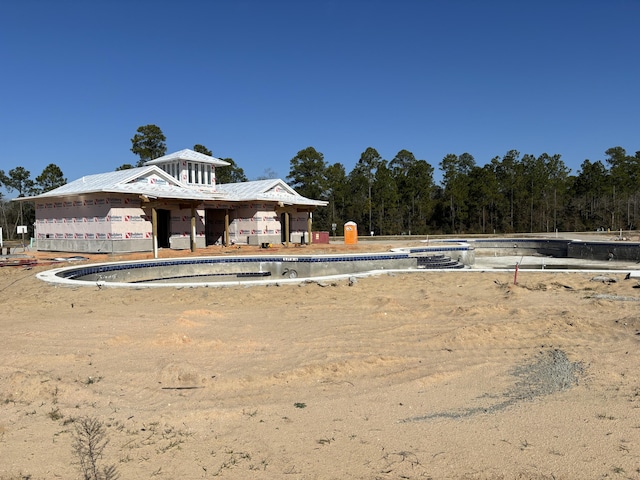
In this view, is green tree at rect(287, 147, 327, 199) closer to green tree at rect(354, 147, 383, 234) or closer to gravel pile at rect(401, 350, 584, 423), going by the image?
green tree at rect(354, 147, 383, 234)

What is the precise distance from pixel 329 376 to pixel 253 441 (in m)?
1.96

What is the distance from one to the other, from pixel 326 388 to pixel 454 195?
54.3m

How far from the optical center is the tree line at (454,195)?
54.5 metres

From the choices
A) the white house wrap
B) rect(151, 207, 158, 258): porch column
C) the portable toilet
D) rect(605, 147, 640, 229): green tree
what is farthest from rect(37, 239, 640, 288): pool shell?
rect(605, 147, 640, 229): green tree

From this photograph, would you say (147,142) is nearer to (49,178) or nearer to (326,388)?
(49,178)

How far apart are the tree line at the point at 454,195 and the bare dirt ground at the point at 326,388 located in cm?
4462

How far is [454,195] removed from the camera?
5703 centimetres

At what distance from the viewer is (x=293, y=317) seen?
9.48 metres

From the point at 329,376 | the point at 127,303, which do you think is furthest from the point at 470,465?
the point at 127,303

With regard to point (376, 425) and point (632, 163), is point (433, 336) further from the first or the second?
point (632, 163)

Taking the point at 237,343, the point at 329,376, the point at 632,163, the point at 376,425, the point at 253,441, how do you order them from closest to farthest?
1. the point at 253,441
2. the point at 376,425
3. the point at 329,376
4. the point at 237,343
5. the point at 632,163

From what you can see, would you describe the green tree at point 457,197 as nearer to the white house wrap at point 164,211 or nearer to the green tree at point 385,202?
the green tree at point 385,202

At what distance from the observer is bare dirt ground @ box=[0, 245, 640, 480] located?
12.9 ft

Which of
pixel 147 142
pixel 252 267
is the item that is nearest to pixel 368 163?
pixel 147 142
